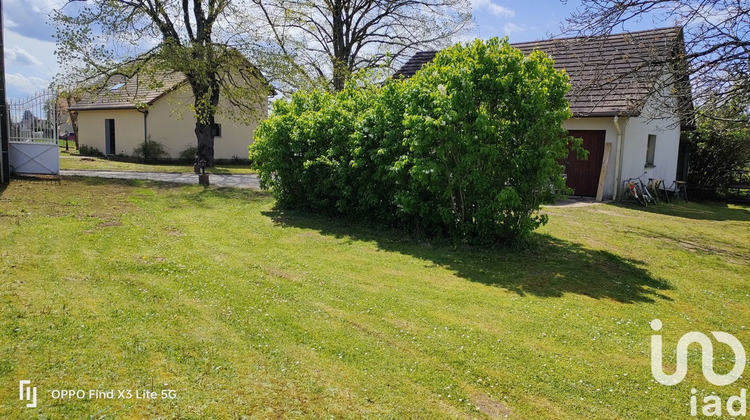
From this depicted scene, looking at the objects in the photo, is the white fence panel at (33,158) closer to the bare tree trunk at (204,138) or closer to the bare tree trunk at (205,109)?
the bare tree trunk at (205,109)

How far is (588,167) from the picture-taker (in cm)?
1620

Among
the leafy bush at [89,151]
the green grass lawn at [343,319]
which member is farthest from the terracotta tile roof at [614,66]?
the leafy bush at [89,151]

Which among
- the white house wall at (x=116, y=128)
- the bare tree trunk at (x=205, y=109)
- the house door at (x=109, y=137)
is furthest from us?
the house door at (x=109, y=137)

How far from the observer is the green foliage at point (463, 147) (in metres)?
8.00

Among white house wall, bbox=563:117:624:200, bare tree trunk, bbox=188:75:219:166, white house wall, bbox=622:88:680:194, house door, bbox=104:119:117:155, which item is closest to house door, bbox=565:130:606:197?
white house wall, bbox=563:117:624:200

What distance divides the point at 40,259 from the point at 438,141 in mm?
6086

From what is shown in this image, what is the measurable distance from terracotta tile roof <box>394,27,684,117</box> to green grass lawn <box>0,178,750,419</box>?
3.43 metres

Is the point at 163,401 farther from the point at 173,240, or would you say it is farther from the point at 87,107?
the point at 87,107

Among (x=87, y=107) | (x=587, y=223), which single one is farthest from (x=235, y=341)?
(x=87, y=107)

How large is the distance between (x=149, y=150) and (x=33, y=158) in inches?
532

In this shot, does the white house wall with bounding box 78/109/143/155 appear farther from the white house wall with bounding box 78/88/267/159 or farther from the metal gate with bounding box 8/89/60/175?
the metal gate with bounding box 8/89/60/175

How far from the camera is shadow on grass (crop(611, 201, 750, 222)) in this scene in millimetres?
14305

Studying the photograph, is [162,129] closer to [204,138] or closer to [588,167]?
[204,138]

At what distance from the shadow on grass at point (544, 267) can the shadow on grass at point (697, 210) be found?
6.94m
